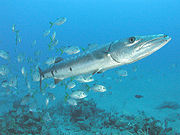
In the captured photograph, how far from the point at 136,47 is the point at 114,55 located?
356 millimetres

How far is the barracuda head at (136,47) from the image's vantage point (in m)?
2.12

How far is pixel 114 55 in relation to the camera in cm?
239

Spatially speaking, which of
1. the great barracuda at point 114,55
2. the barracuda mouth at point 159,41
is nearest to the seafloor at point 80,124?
the great barracuda at point 114,55

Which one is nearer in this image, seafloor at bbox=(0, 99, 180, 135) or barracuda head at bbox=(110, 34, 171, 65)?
barracuda head at bbox=(110, 34, 171, 65)

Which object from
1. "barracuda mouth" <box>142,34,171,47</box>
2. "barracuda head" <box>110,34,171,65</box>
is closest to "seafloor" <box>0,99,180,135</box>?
"barracuda head" <box>110,34,171,65</box>

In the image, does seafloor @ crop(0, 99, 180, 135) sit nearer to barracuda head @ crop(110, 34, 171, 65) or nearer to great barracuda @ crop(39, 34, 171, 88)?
great barracuda @ crop(39, 34, 171, 88)

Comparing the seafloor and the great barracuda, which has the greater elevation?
the great barracuda

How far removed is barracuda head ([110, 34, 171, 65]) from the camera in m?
2.12

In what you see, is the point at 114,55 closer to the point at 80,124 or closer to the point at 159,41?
the point at 159,41

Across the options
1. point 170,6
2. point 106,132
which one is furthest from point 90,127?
point 170,6

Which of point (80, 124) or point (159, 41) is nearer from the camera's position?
point (159, 41)

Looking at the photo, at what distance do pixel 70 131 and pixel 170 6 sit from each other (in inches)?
6847

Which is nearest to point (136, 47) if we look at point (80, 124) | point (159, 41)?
point (159, 41)

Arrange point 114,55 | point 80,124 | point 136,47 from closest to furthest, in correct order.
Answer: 1. point 136,47
2. point 114,55
3. point 80,124
